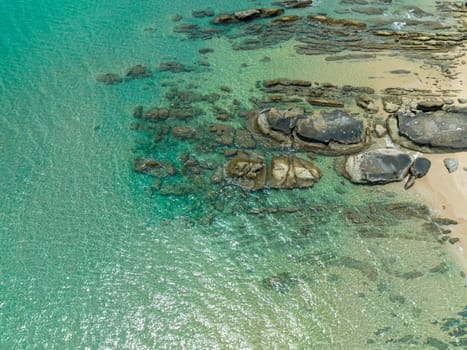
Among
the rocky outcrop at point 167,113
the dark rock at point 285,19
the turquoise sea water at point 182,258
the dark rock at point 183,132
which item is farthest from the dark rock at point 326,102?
the dark rock at point 285,19

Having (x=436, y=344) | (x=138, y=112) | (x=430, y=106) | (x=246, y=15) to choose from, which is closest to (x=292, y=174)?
(x=430, y=106)

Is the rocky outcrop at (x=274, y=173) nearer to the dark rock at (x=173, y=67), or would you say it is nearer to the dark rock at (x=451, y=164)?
the dark rock at (x=451, y=164)

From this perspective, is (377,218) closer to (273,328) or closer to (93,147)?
(273,328)

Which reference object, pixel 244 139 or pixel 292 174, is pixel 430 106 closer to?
pixel 292 174

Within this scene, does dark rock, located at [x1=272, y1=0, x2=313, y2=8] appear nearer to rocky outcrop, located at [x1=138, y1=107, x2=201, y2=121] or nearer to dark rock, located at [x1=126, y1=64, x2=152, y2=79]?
dark rock, located at [x1=126, y1=64, x2=152, y2=79]

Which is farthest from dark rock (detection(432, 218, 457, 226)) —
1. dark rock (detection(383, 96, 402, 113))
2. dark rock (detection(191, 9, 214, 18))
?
dark rock (detection(191, 9, 214, 18))
